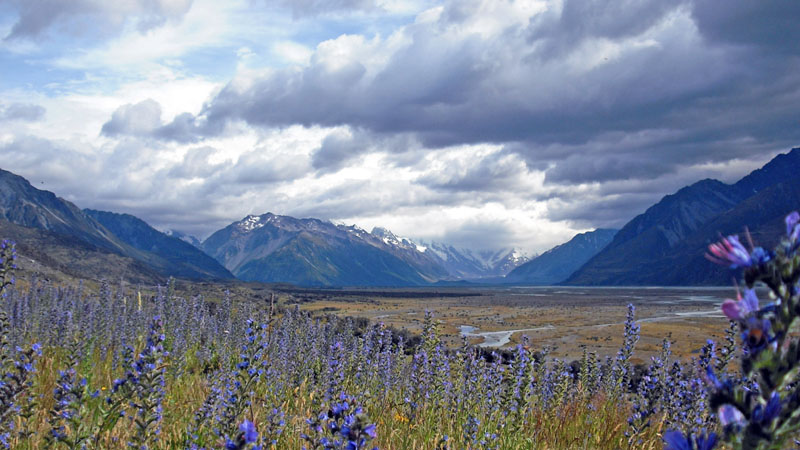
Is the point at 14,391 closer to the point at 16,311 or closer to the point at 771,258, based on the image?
the point at 771,258

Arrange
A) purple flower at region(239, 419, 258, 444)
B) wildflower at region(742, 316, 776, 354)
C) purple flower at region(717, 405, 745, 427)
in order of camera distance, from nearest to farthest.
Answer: wildflower at region(742, 316, 776, 354) < purple flower at region(717, 405, 745, 427) < purple flower at region(239, 419, 258, 444)

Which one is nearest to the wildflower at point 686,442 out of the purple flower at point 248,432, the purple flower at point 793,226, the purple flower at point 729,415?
the purple flower at point 729,415

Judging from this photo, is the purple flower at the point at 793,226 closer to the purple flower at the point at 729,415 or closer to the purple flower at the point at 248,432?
the purple flower at the point at 729,415

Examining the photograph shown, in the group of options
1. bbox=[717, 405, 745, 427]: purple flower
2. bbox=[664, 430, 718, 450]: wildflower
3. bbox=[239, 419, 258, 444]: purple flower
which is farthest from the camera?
bbox=[239, 419, 258, 444]: purple flower

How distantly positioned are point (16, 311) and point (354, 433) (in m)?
20.8

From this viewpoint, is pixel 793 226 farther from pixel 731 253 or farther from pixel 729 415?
pixel 729 415

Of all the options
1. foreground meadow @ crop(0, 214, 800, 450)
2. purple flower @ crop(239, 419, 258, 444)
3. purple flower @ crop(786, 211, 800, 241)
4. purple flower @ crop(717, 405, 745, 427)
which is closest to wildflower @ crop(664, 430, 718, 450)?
foreground meadow @ crop(0, 214, 800, 450)

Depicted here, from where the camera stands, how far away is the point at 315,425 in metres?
5.14

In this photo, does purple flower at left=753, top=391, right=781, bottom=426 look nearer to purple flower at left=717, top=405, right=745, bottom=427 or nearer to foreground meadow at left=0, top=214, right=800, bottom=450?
foreground meadow at left=0, top=214, right=800, bottom=450

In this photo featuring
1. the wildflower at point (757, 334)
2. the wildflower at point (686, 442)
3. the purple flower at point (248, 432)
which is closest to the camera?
the wildflower at point (757, 334)

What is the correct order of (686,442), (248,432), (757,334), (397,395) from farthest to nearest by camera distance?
(397,395) < (248,432) < (686,442) < (757,334)

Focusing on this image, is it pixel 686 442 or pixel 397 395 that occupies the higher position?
pixel 686 442

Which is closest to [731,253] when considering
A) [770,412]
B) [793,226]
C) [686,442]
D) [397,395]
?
[793,226]

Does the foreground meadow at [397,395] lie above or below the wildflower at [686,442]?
below
